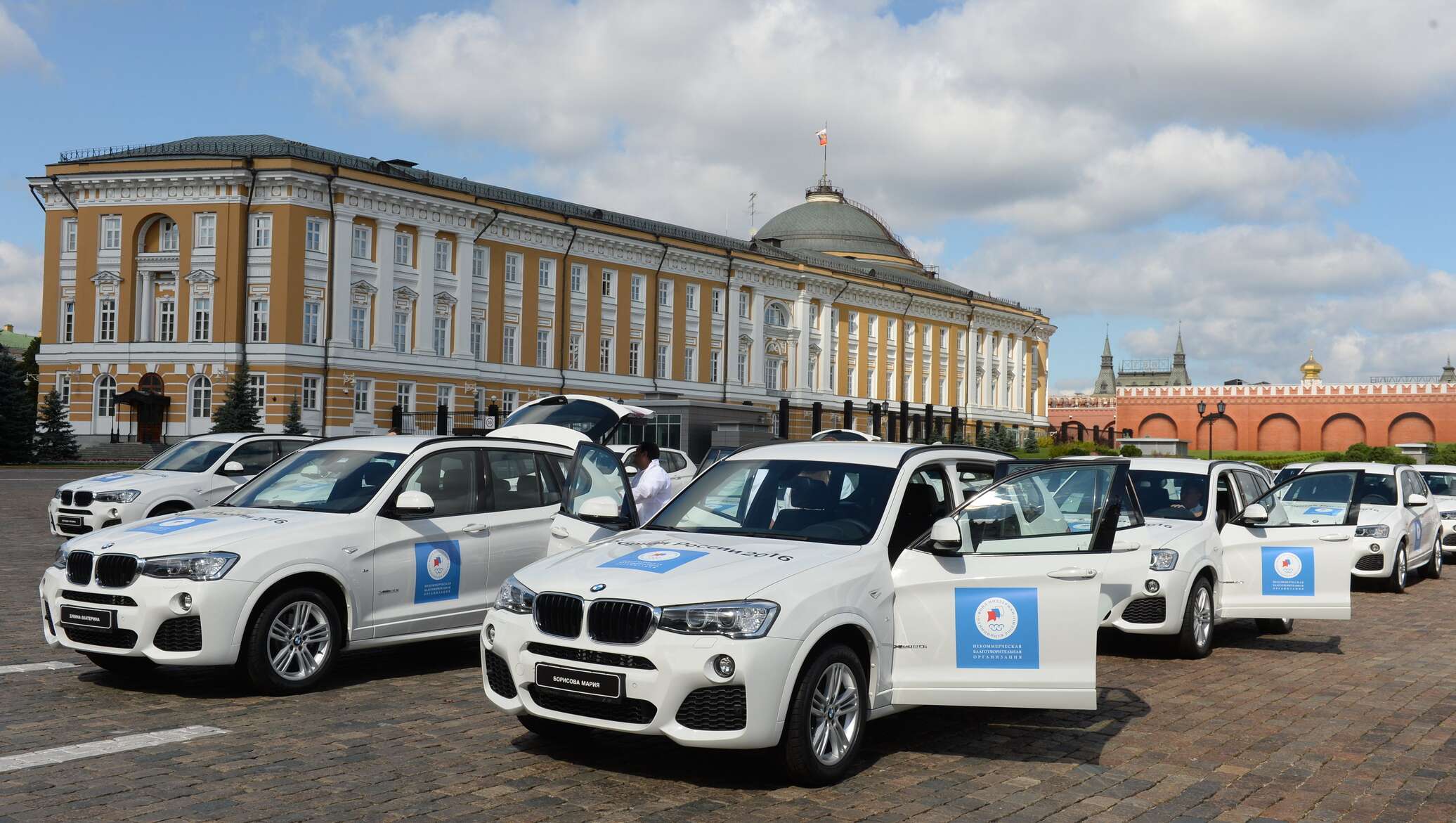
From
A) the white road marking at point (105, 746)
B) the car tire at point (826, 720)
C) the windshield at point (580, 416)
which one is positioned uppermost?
the windshield at point (580, 416)

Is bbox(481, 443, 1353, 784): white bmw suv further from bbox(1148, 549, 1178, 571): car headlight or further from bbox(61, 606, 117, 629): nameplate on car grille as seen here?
bbox(1148, 549, 1178, 571): car headlight

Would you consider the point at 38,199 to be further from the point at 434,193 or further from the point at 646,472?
the point at 646,472

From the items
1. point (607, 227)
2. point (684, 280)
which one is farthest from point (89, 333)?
point (684, 280)

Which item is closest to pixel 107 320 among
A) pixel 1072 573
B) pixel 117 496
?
pixel 117 496

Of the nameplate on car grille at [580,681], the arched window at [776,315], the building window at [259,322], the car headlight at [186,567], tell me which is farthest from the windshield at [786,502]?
the arched window at [776,315]

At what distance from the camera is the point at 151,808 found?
5.56 metres

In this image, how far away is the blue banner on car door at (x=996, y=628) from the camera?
260 inches

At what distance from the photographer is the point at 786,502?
24.0ft

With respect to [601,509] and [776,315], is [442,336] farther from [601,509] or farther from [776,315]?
[601,509]

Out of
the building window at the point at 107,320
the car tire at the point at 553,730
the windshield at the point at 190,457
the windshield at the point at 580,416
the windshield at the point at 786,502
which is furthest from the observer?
the building window at the point at 107,320

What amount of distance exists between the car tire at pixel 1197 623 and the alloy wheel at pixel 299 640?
22.6 ft

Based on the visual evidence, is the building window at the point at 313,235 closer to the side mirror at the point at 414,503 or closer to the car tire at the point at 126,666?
the car tire at the point at 126,666

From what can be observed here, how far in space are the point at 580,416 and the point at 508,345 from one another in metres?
36.2

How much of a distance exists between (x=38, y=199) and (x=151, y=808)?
56906mm
